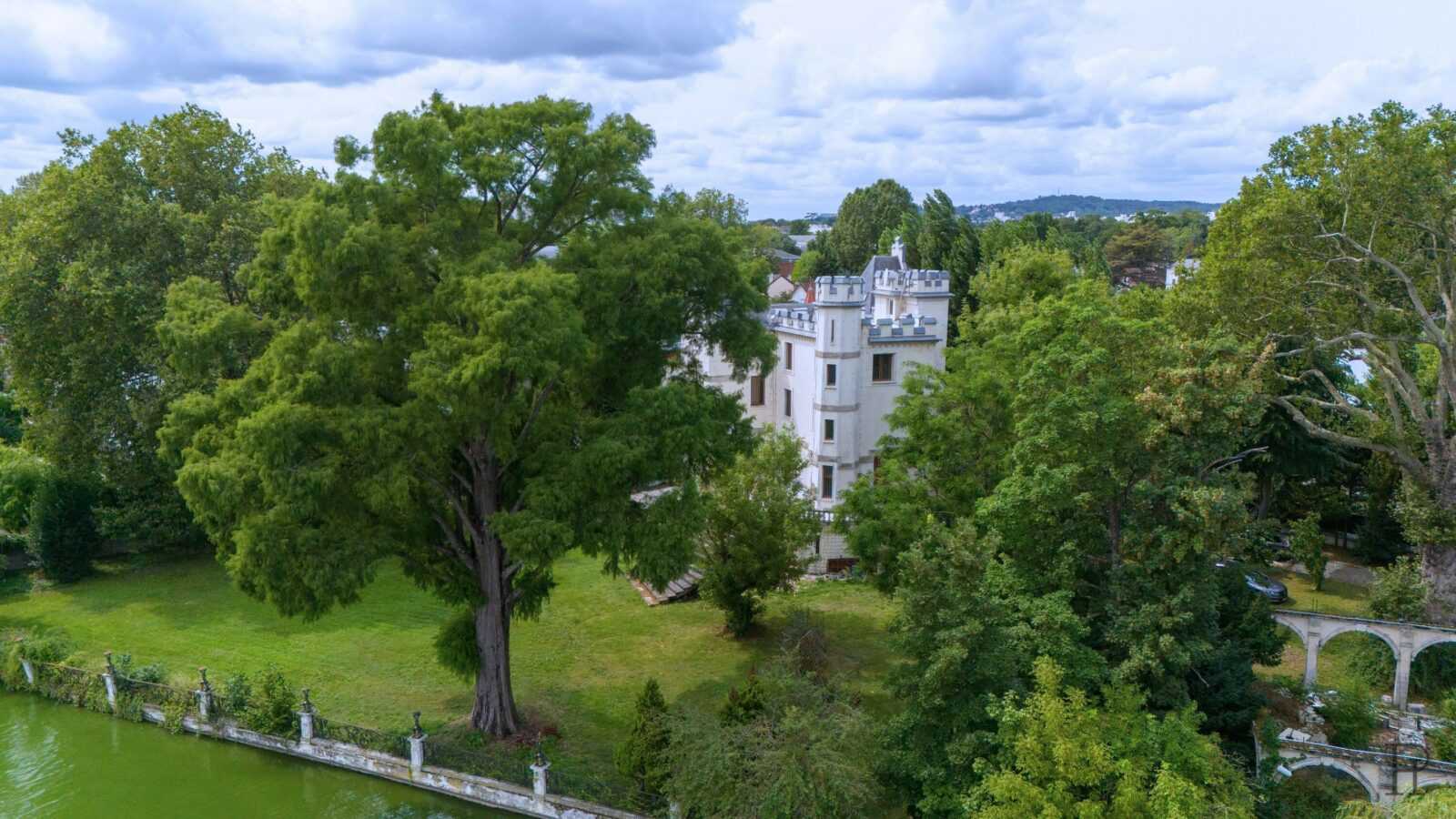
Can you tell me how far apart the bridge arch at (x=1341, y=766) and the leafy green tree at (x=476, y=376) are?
11.2 metres

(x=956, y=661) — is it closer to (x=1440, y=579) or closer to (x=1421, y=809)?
(x=1421, y=809)

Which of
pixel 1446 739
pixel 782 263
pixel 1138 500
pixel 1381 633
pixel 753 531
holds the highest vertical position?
pixel 782 263

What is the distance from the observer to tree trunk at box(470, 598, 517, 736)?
19547mm

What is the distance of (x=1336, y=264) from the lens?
23.2 m

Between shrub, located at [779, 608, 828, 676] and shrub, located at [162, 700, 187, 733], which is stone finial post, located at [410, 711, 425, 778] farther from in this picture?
shrub, located at [779, 608, 828, 676]

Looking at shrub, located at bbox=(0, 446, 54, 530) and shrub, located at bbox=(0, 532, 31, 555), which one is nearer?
shrub, located at bbox=(0, 532, 31, 555)

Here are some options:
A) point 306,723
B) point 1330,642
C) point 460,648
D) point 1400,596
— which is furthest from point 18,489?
point 1400,596

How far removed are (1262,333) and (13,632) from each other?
3262 cm

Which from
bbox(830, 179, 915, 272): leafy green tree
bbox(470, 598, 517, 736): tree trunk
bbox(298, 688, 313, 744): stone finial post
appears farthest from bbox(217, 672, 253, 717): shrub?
bbox(830, 179, 915, 272): leafy green tree

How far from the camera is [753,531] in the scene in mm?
24016

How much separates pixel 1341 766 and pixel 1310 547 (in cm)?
1312

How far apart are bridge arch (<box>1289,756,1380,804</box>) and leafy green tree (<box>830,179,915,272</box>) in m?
66.2

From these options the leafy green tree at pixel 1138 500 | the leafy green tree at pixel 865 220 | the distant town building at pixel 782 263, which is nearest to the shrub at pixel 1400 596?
the leafy green tree at pixel 1138 500

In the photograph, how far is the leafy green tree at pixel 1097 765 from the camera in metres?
13.1
